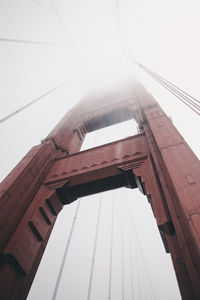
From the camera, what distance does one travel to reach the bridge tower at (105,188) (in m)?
1.95

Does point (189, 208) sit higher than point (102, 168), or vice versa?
point (189, 208)

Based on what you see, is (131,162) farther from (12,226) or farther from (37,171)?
(12,226)

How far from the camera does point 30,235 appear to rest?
3.13 m

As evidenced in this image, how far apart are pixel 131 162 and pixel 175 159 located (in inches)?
52.6

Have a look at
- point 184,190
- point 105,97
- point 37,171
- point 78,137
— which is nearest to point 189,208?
point 184,190

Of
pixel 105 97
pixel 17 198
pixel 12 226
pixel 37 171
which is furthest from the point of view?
pixel 105 97

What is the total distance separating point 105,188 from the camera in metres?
4.04

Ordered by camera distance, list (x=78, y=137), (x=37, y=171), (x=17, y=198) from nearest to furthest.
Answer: (x=17, y=198)
(x=37, y=171)
(x=78, y=137)

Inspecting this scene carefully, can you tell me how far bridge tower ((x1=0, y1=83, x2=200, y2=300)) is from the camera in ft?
6.41

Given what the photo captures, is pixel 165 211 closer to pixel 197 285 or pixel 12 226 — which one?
pixel 197 285

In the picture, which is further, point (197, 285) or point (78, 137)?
point (78, 137)

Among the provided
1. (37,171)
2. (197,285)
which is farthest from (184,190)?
(37,171)

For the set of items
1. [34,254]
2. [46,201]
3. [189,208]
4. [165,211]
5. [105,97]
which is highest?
[105,97]

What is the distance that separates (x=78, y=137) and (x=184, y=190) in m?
5.33
